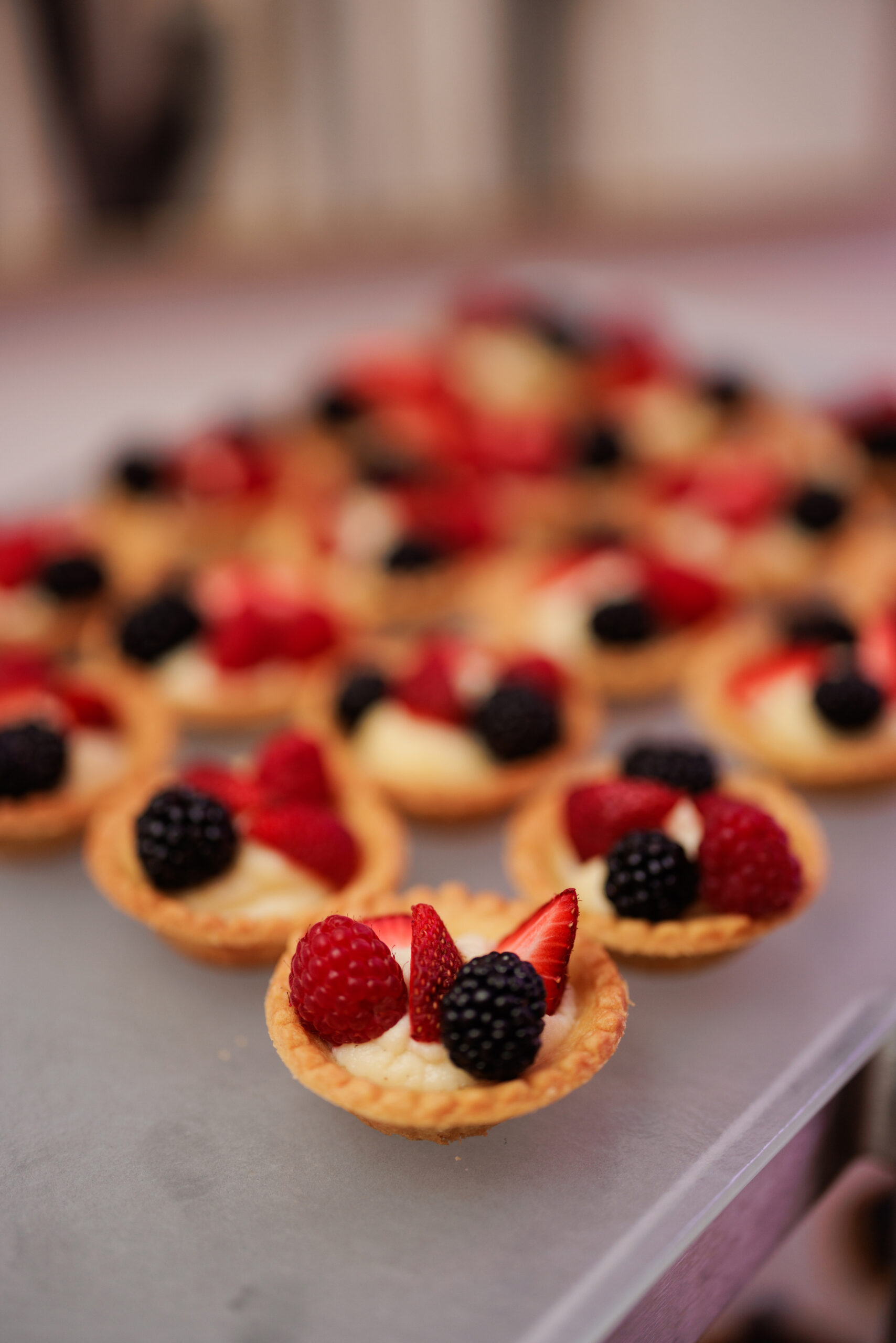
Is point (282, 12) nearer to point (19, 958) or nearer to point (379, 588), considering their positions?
point (379, 588)

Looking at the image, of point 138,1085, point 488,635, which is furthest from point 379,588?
point 138,1085

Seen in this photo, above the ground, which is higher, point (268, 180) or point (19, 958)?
point (268, 180)

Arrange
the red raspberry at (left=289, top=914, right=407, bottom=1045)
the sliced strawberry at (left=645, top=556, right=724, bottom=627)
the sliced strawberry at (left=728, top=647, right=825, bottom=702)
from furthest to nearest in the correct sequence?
the sliced strawberry at (left=645, top=556, right=724, bottom=627)
the sliced strawberry at (left=728, top=647, right=825, bottom=702)
the red raspberry at (left=289, top=914, right=407, bottom=1045)

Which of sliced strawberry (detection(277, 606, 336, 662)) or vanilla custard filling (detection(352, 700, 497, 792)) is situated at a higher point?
sliced strawberry (detection(277, 606, 336, 662))

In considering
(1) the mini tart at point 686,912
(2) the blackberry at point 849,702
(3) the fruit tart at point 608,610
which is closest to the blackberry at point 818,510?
(3) the fruit tart at point 608,610

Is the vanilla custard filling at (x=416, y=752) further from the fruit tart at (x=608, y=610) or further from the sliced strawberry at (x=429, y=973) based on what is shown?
the sliced strawberry at (x=429, y=973)

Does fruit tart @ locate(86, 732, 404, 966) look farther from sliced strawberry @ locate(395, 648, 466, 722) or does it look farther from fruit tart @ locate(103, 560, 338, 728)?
fruit tart @ locate(103, 560, 338, 728)

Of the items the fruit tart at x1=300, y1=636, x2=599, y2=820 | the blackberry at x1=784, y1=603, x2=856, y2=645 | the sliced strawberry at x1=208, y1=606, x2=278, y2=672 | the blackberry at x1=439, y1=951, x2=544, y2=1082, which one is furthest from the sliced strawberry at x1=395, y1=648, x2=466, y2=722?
the blackberry at x1=439, y1=951, x2=544, y2=1082
